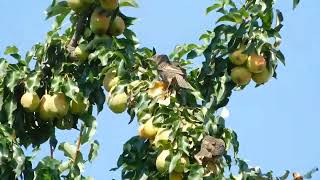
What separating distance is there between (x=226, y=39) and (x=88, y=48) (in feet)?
2.26

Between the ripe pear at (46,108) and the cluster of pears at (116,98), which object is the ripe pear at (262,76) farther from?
the ripe pear at (46,108)

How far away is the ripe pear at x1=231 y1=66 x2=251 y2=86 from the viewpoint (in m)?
4.61

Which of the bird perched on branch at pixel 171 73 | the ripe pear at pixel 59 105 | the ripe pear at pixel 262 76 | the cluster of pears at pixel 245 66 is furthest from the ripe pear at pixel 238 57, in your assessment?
the ripe pear at pixel 59 105

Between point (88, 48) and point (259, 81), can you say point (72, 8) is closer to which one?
point (88, 48)

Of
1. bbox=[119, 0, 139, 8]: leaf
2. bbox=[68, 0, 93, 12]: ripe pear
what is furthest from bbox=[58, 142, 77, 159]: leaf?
bbox=[119, 0, 139, 8]: leaf

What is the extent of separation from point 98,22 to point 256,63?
83 centimetres

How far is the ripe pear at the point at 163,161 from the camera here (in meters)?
4.21

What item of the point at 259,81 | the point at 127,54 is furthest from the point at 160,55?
the point at 259,81

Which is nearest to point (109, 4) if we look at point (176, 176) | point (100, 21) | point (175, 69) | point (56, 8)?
point (100, 21)

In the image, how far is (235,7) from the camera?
4.73 meters

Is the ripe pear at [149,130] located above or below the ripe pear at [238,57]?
below

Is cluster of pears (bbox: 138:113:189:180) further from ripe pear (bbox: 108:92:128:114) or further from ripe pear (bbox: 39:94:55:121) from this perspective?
ripe pear (bbox: 39:94:55:121)

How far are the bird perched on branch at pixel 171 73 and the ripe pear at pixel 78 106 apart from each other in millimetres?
496

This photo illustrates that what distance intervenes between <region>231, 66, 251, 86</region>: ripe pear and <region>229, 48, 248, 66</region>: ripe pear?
3cm
